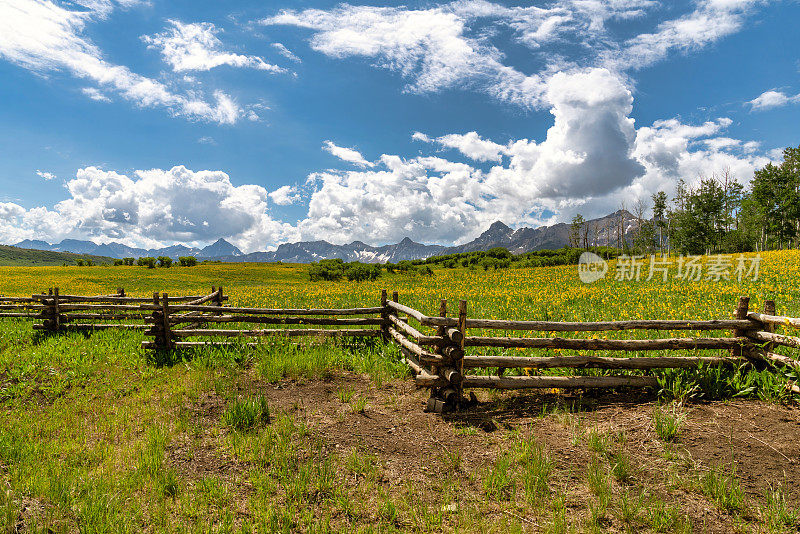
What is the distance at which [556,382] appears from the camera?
6.60 m

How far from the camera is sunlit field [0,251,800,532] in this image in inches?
149

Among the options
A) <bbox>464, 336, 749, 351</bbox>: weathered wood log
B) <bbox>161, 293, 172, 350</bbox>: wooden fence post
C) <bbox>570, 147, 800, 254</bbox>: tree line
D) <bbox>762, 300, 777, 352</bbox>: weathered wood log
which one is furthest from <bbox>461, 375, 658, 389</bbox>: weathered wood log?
<bbox>570, 147, 800, 254</bbox>: tree line

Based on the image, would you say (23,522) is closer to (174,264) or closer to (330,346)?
(330,346)

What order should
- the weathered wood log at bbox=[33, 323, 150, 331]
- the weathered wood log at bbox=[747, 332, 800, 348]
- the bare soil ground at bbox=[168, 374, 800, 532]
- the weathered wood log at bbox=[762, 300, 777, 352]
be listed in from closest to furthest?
the bare soil ground at bbox=[168, 374, 800, 532] < the weathered wood log at bbox=[747, 332, 800, 348] < the weathered wood log at bbox=[762, 300, 777, 352] < the weathered wood log at bbox=[33, 323, 150, 331]

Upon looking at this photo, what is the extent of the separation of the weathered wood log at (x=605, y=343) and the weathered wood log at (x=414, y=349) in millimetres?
610

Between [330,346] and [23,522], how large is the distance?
20.7 ft

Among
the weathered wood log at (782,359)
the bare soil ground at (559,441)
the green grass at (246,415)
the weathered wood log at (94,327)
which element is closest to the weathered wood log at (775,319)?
the weathered wood log at (782,359)

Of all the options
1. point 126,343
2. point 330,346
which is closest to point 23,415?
point 126,343

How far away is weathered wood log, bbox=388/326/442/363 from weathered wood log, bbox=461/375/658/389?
2.05 feet

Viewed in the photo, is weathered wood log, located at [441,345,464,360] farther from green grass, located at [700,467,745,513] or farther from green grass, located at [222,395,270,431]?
green grass, located at [700,467,745,513]

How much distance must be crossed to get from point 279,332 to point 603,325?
25.4 feet

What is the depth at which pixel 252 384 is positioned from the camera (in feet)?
25.6

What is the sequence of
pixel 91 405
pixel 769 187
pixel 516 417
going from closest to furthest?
pixel 516 417 → pixel 91 405 → pixel 769 187

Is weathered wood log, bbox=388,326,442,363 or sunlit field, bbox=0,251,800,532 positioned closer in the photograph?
sunlit field, bbox=0,251,800,532
